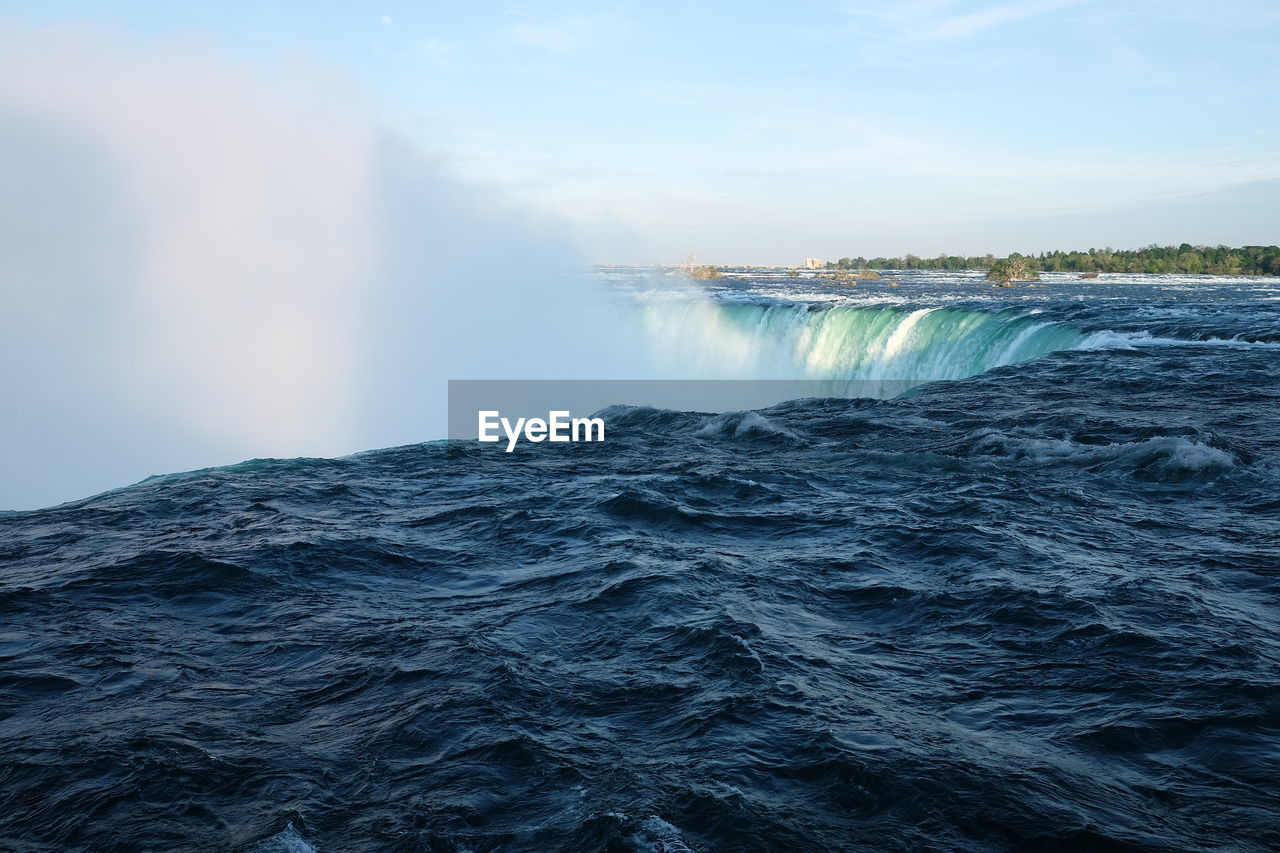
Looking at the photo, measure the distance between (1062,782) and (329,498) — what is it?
508 inches

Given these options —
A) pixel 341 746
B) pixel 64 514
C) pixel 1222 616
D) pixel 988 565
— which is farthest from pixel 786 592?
pixel 64 514

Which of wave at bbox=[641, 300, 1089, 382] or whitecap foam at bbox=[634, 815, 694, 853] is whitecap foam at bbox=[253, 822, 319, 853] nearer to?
whitecap foam at bbox=[634, 815, 694, 853]

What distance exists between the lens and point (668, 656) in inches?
359

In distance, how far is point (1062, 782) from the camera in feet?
21.8

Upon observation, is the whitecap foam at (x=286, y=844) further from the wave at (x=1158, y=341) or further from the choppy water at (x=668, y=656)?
the wave at (x=1158, y=341)

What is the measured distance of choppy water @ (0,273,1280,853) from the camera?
6.36 meters

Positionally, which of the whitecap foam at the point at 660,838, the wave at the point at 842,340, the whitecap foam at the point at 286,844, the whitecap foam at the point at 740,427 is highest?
the wave at the point at 842,340

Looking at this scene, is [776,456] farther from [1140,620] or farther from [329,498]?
[1140,620]

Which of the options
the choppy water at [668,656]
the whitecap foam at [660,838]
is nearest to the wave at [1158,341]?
the choppy water at [668,656]

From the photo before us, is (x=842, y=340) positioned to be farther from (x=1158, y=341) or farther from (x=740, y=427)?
(x=740, y=427)

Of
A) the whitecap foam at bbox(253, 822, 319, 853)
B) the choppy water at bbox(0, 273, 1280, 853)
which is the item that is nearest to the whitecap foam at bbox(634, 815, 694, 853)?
the choppy water at bbox(0, 273, 1280, 853)

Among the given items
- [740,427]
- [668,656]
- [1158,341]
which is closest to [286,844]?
[668,656]

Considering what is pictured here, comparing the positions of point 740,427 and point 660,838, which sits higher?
point 740,427

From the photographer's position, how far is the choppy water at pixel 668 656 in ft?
20.9
